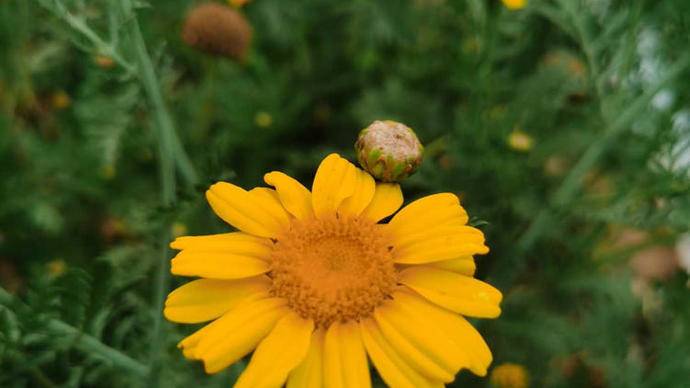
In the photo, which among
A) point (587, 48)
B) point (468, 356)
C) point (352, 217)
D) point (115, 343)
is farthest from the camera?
point (587, 48)

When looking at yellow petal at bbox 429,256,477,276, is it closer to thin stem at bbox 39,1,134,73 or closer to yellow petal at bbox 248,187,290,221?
yellow petal at bbox 248,187,290,221

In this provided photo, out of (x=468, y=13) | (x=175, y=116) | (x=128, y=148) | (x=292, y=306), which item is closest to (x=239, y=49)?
(x=175, y=116)

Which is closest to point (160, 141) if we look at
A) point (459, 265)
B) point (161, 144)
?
point (161, 144)

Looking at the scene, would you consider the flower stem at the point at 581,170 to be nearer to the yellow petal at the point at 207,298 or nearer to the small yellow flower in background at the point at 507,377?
the small yellow flower in background at the point at 507,377

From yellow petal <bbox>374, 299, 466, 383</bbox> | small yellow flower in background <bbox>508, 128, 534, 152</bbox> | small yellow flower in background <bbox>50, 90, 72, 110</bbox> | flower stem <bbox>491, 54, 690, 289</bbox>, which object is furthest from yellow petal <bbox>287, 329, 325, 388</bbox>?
small yellow flower in background <bbox>50, 90, 72, 110</bbox>

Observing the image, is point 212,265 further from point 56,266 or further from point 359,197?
point 56,266

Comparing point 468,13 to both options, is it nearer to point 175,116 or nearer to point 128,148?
point 175,116
